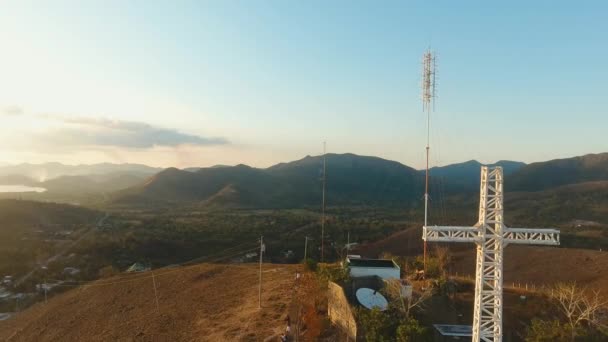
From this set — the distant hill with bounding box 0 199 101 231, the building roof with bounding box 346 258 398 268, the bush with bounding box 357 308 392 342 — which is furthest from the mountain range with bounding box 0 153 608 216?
the bush with bounding box 357 308 392 342

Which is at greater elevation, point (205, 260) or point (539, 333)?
point (539, 333)

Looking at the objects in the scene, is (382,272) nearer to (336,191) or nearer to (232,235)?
(232,235)

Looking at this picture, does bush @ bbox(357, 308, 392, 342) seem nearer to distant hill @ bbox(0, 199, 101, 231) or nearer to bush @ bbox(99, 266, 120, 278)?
bush @ bbox(99, 266, 120, 278)

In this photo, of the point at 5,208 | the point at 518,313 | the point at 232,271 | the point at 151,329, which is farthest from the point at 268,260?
the point at 5,208

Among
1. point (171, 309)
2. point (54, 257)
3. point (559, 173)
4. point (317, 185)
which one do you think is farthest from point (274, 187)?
point (171, 309)

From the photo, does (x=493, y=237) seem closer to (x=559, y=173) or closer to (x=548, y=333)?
(x=548, y=333)
